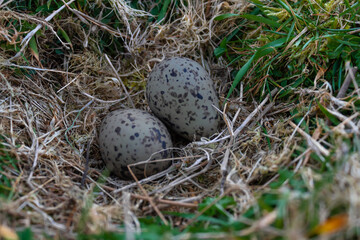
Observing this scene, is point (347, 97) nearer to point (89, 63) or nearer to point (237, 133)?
point (237, 133)

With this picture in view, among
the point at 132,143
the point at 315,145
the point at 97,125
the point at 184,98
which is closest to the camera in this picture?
the point at 315,145

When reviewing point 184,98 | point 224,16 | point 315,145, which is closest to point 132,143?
point 184,98

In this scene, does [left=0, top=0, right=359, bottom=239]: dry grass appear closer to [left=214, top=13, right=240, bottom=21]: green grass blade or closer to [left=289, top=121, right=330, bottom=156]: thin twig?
[left=289, top=121, right=330, bottom=156]: thin twig

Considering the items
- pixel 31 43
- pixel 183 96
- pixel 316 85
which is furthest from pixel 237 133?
pixel 31 43

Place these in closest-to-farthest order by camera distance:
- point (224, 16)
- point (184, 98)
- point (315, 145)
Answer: point (315, 145)
point (184, 98)
point (224, 16)

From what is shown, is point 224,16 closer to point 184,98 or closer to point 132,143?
point 184,98

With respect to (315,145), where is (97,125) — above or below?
below
